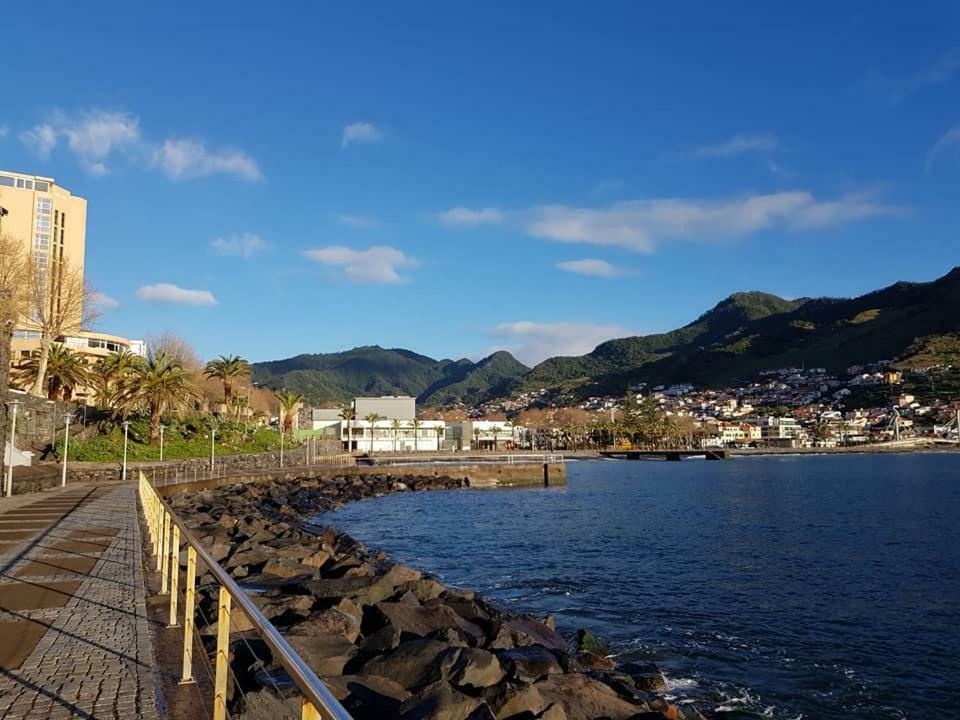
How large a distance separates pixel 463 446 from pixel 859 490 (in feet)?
256

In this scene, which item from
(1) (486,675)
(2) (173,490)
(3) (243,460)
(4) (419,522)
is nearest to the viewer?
(1) (486,675)

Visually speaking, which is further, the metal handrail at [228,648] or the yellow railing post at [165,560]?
the yellow railing post at [165,560]

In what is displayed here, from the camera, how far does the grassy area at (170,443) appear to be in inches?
1658

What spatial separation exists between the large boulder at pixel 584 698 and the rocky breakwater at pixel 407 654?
0.02 m

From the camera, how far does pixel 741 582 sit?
71.3 ft

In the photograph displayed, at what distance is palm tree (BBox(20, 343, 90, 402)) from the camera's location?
47.4 meters

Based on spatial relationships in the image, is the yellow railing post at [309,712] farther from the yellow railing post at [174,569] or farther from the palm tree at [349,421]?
the palm tree at [349,421]

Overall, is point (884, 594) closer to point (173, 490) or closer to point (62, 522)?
point (62, 522)

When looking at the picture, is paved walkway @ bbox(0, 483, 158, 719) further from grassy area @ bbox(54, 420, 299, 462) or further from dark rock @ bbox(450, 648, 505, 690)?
grassy area @ bbox(54, 420, 299, 462)

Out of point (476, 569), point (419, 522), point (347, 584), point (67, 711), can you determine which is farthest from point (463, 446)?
point (67, 711)

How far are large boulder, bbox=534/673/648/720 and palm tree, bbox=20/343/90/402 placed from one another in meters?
47.7

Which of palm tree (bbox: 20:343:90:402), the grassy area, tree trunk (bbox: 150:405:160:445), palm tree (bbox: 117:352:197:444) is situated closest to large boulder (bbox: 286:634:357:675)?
the grassy area

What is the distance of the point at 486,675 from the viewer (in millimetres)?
8375

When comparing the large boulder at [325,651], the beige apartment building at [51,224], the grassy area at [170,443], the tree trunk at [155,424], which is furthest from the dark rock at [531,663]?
the beige apartment building at [51,224]
